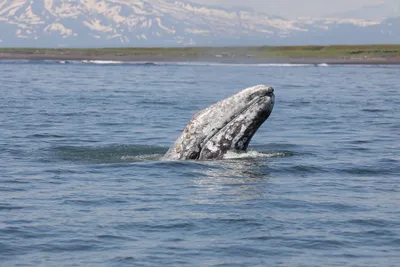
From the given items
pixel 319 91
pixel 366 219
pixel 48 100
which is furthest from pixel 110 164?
pixel 319 91

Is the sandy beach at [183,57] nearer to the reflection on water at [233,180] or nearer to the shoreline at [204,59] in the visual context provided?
the shoreline at [204,59]

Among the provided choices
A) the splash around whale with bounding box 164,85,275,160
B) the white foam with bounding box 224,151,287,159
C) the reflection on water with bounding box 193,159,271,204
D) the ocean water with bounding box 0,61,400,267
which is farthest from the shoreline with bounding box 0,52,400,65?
the reflection on water with bounding box 193,159,271,204

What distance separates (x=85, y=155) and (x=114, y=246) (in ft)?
22.7

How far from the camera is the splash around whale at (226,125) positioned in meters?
13.4

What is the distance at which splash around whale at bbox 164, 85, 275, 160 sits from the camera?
13.4 meters

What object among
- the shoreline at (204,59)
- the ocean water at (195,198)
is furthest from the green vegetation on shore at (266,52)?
the ocean water at (195,198)

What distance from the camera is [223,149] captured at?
45.0 ft

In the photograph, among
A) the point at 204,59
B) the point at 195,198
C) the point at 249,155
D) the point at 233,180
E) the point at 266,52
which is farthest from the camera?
the point at 204,59

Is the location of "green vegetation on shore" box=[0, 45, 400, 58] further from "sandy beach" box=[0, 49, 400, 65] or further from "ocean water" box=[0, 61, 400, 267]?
"ocean water" box=[0, 61, 400, 267]

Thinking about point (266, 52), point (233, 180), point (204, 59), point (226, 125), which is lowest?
point (204, 59)

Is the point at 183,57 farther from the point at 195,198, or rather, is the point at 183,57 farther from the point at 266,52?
the point at 195,198

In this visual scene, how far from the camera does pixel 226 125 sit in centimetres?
1346

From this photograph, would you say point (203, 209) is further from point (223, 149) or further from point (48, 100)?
point (48, 100)

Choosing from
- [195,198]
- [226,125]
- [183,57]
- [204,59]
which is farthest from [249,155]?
[183,57]
